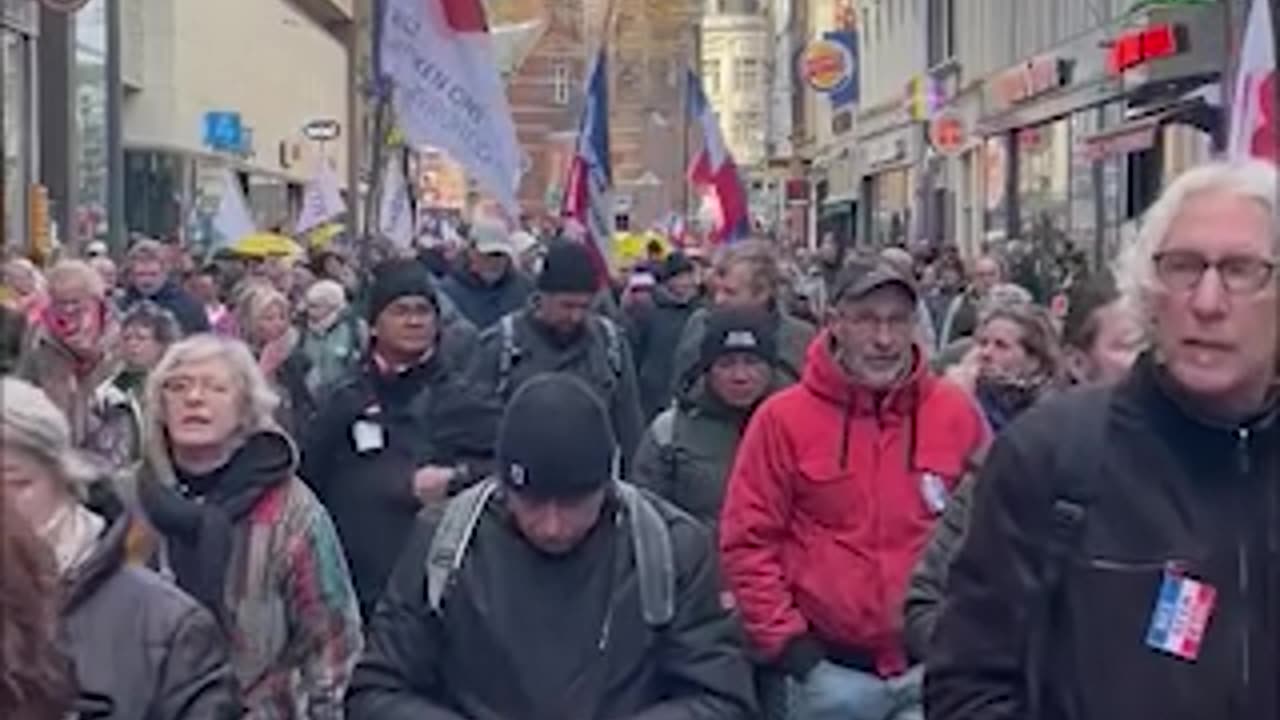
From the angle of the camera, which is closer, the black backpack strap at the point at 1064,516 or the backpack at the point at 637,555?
the black backpack strap at the point at 1064,516

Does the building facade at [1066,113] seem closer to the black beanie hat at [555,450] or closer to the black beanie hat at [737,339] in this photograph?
the black beanie hat at [737,339]

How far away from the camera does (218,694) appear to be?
16.0 ft

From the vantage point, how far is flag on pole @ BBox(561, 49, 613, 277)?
736 inches

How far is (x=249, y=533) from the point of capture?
661cm

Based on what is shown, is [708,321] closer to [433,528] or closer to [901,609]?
[901,609]

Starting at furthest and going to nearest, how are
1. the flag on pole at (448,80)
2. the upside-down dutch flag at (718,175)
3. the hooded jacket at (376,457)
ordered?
the upside-down dutch flag at (718,175)
the flag on pole at (448,80)
the hooded jacket at (376,457)

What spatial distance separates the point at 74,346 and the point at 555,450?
4.42 meters

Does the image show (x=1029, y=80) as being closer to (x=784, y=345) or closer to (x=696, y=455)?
(x=784, y=345)

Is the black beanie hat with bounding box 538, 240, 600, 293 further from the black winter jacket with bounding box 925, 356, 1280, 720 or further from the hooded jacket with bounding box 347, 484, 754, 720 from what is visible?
the black winter jacket with bounding box 925, 356, 1280, 720

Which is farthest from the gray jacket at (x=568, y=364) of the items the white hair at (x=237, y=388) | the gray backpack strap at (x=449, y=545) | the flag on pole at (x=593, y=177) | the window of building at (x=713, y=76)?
the window of building at (x=713, y=76)

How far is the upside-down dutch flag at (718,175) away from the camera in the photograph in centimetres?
2158

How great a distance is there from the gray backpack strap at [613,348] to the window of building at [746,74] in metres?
101

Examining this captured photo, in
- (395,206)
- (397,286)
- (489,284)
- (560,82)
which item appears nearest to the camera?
(397,286)

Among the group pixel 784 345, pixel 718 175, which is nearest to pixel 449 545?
pixel 784 345
